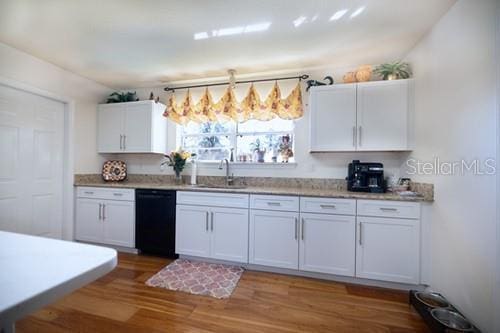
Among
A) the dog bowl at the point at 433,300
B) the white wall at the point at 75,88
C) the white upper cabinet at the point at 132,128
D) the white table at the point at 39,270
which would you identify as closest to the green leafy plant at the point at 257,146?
the white upper cabinet at the point at 132,128

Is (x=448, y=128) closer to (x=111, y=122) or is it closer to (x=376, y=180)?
(x=376, y=180)

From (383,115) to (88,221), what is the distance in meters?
4.01

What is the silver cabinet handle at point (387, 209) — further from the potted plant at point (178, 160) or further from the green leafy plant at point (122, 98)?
the green leafy plant at point (122, 98)

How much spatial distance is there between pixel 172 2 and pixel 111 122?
2.37m

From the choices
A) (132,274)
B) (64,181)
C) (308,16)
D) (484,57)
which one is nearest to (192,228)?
(132,274)

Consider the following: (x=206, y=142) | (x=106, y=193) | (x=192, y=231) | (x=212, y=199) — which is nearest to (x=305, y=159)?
(x=212, y=199)

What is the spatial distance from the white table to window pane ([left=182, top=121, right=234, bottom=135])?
108 inches

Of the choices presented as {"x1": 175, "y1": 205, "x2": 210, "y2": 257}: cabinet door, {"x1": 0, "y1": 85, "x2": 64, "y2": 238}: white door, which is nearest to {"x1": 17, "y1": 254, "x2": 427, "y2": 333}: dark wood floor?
{"x1": 175, "y1": 205, "x2": 210, "y2": 257}: cabinet door

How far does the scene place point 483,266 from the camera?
1.53 m

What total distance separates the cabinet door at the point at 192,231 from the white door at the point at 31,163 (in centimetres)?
175

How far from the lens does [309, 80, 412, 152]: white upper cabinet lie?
2.48 meters

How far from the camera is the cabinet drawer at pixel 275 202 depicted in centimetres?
249

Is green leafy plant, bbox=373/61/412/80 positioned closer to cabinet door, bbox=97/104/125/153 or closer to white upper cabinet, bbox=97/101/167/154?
white upper cabinet, bbox=97/101/167/154

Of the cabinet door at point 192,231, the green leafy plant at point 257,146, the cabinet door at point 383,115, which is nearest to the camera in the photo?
the cabinet door at point 383,115
